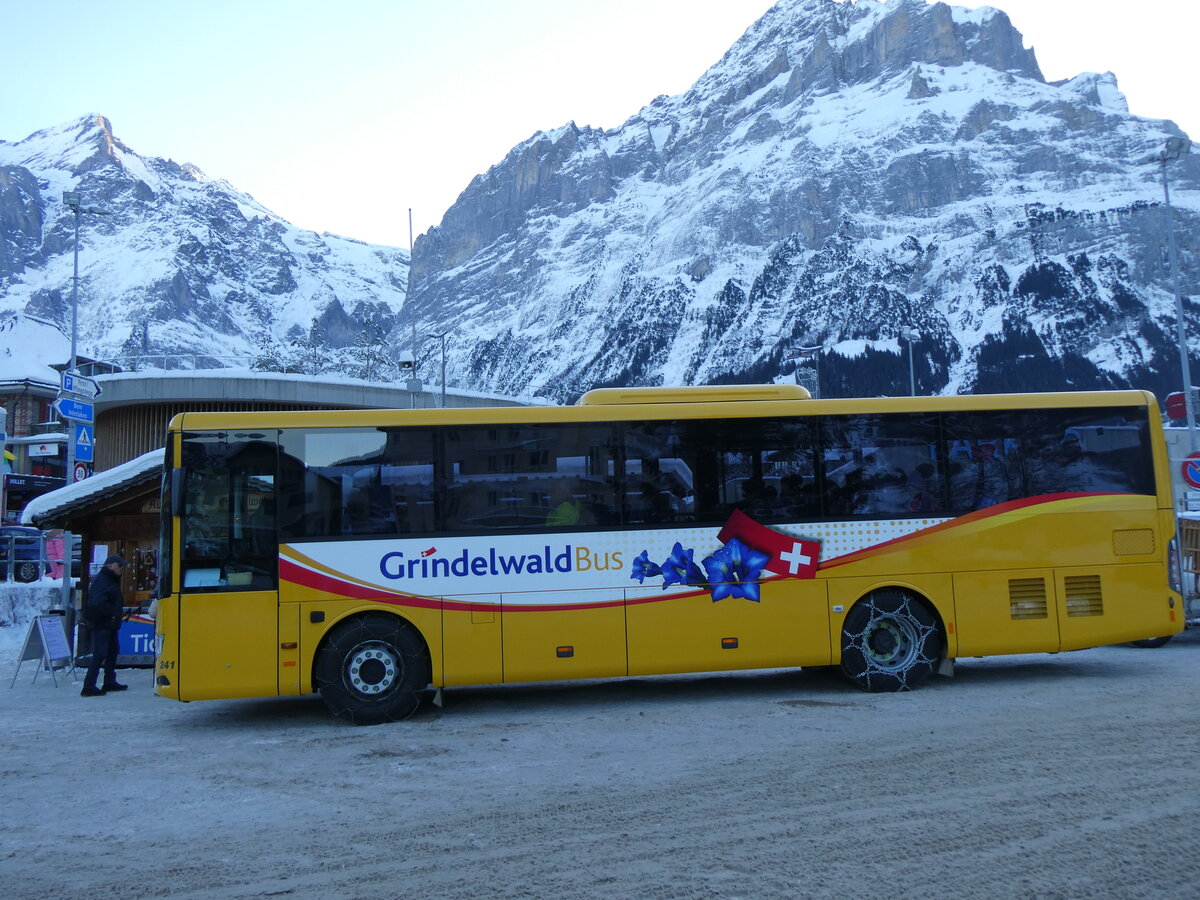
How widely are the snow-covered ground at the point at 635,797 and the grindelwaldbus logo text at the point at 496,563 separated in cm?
137

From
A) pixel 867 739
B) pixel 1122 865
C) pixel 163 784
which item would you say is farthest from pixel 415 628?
pixel 1122 865

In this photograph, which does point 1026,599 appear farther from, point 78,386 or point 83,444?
point 83,444

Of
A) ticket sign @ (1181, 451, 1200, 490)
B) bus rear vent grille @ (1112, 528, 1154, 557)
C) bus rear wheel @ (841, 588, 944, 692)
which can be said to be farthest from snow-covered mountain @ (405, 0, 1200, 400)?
bus rear wheel @ (841, 588, 944, 692)

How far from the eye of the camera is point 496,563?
29.4ft

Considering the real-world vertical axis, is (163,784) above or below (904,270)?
below

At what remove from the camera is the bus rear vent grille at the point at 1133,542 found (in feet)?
31.9

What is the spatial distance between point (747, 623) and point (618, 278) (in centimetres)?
19314

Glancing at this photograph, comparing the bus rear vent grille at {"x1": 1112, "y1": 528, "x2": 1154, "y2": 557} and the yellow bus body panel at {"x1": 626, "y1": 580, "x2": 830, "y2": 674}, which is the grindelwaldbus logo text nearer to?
the yellow bus body panel at {"x1": 626, "y1": 580, "x2": 830, "y2": 674}

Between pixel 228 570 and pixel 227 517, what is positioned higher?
pixel 227 517

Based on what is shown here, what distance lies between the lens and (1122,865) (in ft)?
14.4

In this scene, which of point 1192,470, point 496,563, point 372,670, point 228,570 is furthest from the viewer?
point 1192,470

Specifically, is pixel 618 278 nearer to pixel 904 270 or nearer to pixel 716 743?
pixel 904 270

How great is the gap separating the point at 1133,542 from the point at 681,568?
476 cm

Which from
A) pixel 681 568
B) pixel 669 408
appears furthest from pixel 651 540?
pixel 669 408
